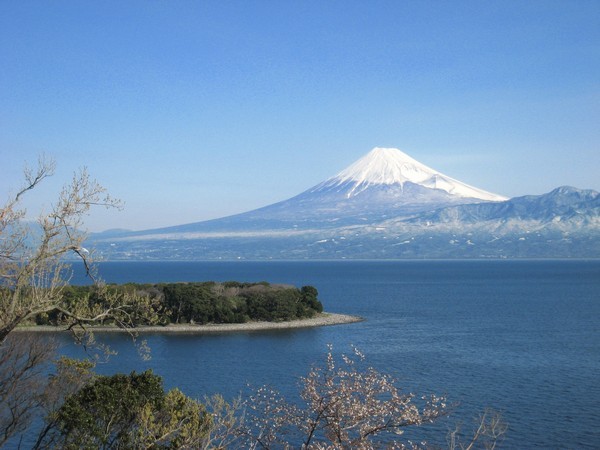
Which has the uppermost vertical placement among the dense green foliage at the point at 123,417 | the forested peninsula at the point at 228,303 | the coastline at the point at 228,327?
the dense green foliage at the point at 123,417

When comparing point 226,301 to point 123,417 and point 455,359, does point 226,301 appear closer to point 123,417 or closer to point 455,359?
point 455,359

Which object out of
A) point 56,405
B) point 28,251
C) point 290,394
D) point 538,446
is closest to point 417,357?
point 290,394

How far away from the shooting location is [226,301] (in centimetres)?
4850

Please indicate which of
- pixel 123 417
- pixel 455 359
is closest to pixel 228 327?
pixel 455 359

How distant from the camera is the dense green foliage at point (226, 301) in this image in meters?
46.8

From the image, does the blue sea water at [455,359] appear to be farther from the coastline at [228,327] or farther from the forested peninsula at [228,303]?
the forested peninsula at [228,303]

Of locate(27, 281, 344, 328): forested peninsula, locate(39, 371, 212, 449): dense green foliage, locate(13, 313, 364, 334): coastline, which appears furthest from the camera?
locate(27, 281, 344, 328): forested peninsula

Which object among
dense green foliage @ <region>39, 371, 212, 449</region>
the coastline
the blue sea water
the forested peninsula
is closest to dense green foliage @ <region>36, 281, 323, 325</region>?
the forested peninsula

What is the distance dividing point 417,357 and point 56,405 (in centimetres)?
2154

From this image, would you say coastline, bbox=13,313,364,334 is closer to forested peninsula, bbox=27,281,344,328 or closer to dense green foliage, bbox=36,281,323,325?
forested peninsula, bbox=27,281,344,328

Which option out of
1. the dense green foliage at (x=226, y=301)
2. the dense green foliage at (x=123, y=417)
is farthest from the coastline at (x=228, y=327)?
the dense green foliage at (x=123, y=417)

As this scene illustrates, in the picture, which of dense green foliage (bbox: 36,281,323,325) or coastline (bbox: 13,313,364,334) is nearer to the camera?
coastline (bbox: 13,313,364,334)

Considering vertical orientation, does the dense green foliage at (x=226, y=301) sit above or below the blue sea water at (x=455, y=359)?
above

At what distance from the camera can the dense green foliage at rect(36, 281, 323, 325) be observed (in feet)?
153
